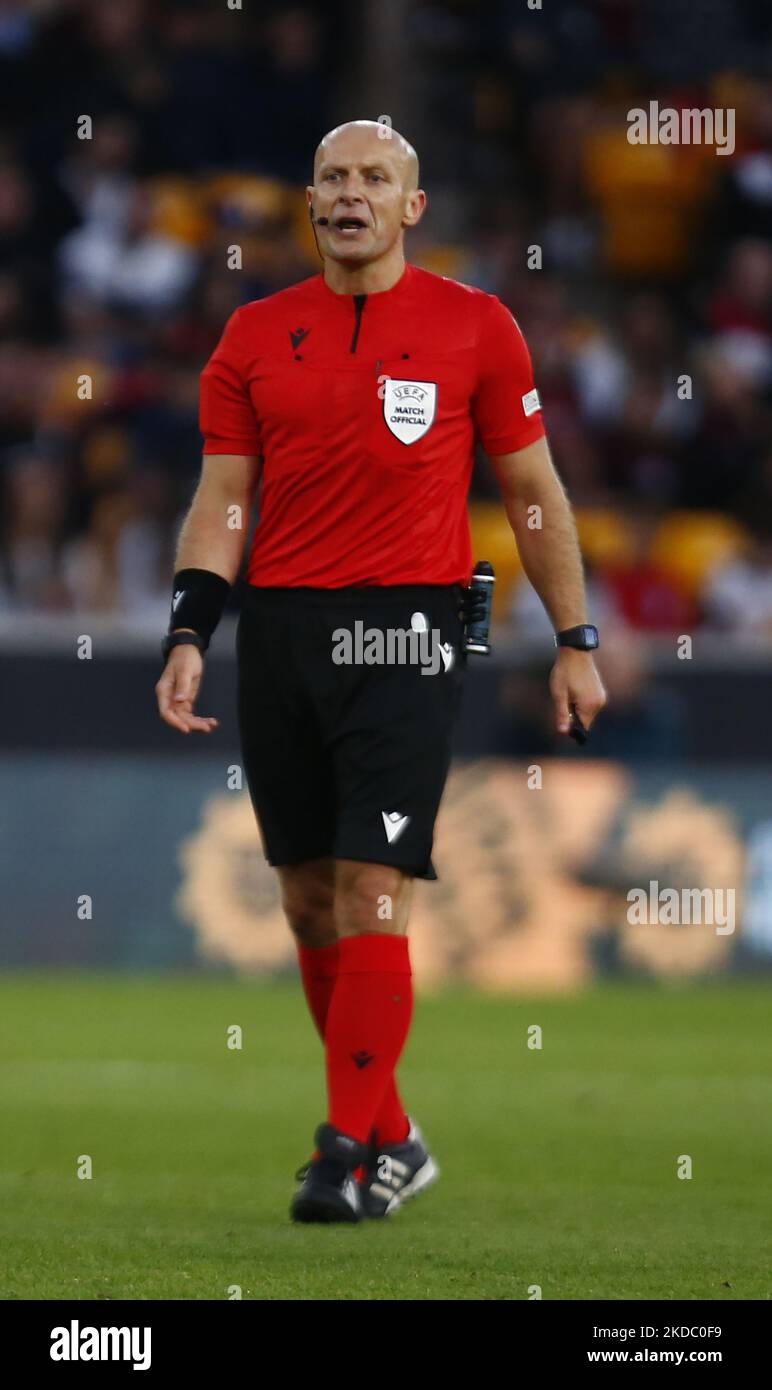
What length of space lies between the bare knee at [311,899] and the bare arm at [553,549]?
2.16 feet

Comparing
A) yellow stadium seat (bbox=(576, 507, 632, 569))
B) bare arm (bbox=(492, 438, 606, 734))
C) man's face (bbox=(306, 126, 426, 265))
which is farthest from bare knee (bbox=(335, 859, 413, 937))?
yellow stadium seat (bbox=(576, 507, 632, 569))

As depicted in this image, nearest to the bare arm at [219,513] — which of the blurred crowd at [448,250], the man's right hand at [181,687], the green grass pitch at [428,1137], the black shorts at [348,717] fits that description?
the black shorts at [348,717]

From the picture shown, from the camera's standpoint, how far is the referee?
226 inches

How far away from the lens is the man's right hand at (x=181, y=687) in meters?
5.75

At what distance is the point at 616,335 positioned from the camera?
49.9ft

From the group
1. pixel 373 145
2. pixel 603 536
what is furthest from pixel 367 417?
pixel 603 536

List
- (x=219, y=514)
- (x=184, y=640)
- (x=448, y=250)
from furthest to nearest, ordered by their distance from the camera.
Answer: (x=448, y=250)
(x=219, y=514)
(x=184, y=640)

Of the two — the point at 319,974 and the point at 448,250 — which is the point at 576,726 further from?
the point at 448,250

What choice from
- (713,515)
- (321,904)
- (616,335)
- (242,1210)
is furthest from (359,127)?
(616,335)

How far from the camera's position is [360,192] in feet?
19.1

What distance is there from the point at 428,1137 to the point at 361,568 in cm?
208

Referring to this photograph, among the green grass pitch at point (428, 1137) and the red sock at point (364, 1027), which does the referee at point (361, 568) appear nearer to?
the red sock at point (364, 1027)

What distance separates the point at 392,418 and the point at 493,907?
5978 millimetres

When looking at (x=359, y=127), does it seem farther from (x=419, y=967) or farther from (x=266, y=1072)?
(x=419, y=967)
